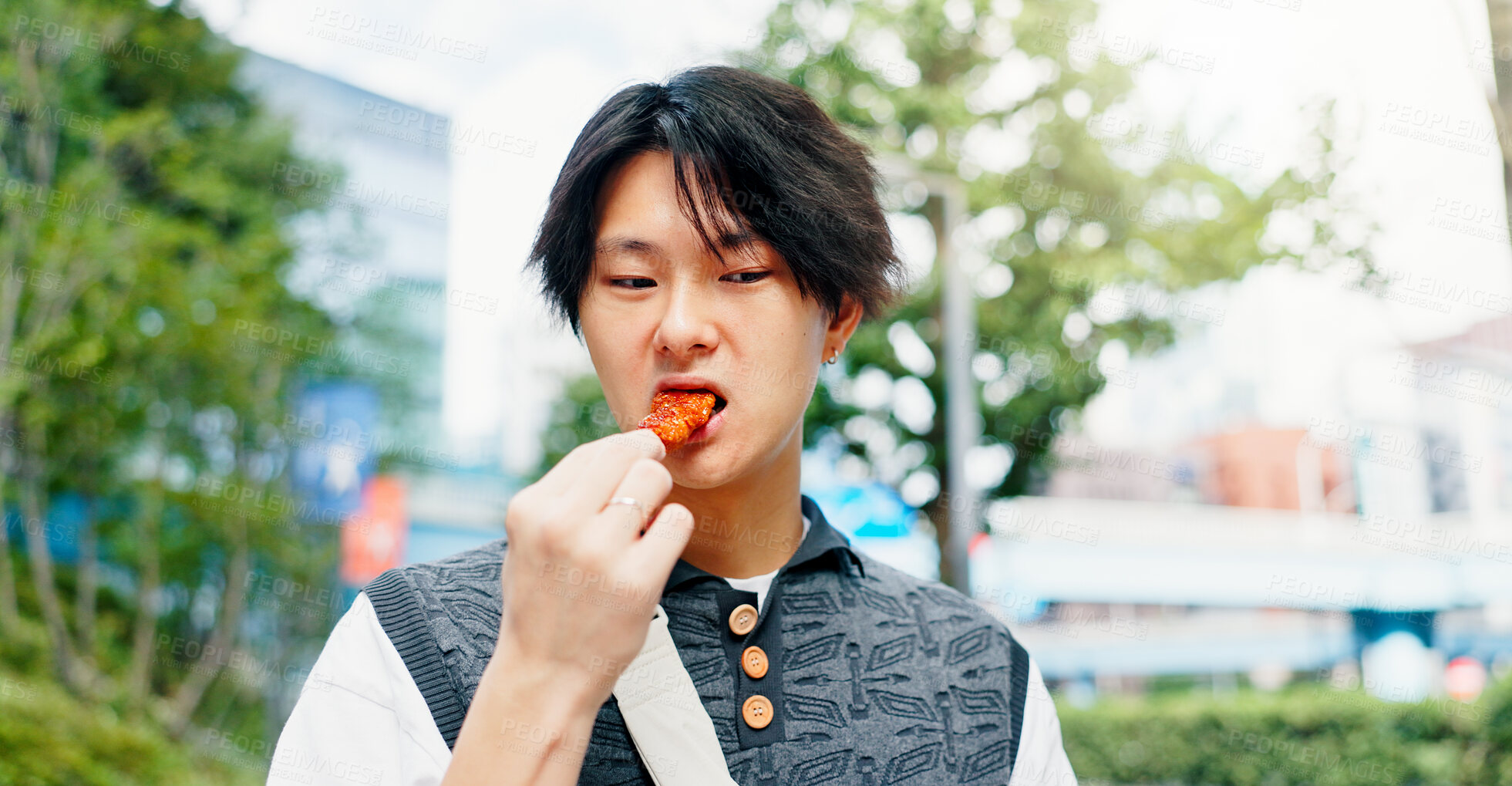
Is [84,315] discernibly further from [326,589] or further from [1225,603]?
[1225,603]

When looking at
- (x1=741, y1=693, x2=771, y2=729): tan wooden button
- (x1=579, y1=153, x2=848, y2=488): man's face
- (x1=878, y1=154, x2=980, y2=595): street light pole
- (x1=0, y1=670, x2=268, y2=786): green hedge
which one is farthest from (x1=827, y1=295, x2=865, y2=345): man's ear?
(x1=0, y1=670, x2=268, y2=786): green hedge

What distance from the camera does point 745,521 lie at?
1.56m

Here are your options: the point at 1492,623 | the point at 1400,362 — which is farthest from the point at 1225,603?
the point at 1400,362

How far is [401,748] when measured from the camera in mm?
1244

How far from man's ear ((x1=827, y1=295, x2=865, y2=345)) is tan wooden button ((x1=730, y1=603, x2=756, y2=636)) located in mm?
448

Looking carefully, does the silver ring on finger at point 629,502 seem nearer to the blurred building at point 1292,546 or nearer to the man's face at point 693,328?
the man's face at point 693,328

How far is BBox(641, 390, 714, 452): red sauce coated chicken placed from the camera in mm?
1308

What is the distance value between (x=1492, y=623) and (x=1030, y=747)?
7394 mm

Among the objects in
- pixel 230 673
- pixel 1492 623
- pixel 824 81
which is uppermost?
pixel 824 81

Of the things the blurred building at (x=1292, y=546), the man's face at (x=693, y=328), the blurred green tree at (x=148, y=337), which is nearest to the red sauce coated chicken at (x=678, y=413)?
the man's face at (x=693, y=328)

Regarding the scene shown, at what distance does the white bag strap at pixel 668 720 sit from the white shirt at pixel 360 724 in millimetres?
249

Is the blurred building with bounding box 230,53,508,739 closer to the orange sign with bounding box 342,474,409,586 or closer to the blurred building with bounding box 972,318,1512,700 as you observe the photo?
the orange sign with bounding box 342,474,409,586

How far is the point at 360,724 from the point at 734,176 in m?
0.88

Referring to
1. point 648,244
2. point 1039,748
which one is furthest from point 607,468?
point 1039,748
